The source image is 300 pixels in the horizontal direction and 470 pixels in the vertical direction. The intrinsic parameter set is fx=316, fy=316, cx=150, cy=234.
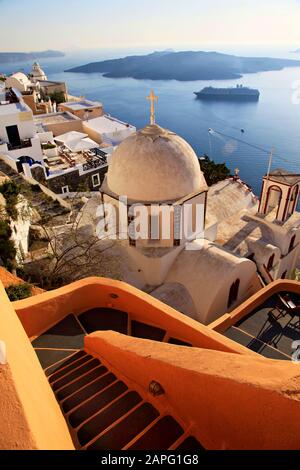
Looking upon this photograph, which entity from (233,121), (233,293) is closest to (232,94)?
(233,121)

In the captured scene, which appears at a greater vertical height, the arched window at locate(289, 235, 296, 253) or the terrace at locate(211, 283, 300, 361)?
the terrace at locate(211, 283, 300, 361)

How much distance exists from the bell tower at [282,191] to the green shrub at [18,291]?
12.4m

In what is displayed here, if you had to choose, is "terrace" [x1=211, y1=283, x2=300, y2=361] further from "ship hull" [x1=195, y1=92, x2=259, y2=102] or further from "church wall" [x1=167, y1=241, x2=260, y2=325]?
"ship hull" [x1=195, y1=92, x2=259, y2=102]

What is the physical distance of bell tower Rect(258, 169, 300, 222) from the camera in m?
15.4

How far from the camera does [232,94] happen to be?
105438 millimetres

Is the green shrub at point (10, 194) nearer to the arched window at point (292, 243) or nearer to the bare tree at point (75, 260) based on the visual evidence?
the bare tree at point (75, 260)

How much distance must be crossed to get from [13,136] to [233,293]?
2006cm

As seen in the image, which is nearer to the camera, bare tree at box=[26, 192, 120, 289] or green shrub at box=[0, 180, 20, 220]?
bare tree at box=[26, 192, 120, 289]

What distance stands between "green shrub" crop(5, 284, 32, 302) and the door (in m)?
17.8

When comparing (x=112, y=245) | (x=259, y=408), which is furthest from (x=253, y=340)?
(x=259, y=408)

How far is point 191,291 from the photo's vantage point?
40.0 feet

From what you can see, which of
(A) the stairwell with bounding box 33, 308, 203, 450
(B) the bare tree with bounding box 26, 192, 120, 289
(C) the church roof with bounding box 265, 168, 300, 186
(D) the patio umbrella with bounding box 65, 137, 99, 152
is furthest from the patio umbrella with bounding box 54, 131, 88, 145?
(A) the stairwell with bounding box 33, 308, 203, 450
